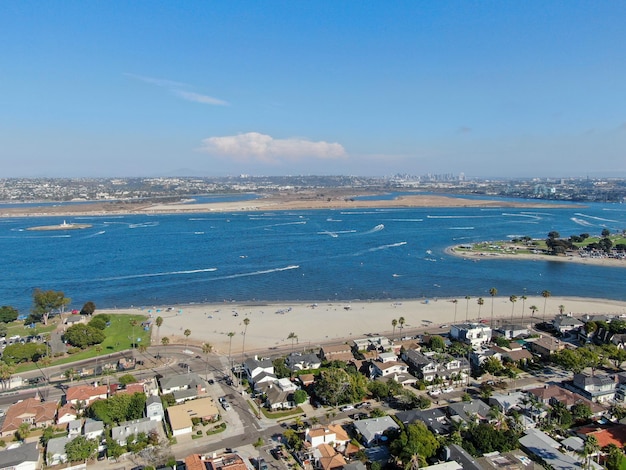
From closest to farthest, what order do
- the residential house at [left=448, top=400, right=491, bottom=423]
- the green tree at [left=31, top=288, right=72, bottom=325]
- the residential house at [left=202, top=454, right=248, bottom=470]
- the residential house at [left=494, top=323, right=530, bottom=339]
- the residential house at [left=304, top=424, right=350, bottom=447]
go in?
the residential house at [left=202, top=454, right=248, bottom=470] → the residential house at [left=304, top=424, right=350, bottom=447] → the residential house at [left=448, top=400, right=491, bottom=423] → the residential house at [left=494, top=323, right=530, bottom=339] → the green tree at [left=31, top=288, right=72, bottom=325]

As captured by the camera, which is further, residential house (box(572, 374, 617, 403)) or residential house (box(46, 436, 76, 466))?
residential house (box(572, 374, 617, 403))

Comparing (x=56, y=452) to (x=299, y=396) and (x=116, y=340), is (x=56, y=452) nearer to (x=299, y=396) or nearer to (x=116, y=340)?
(x=299, y=396)

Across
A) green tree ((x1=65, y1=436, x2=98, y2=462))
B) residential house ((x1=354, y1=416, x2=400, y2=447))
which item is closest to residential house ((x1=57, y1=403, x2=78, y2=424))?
green tree ((x1=65, y1=436, x2=98, y2=462))

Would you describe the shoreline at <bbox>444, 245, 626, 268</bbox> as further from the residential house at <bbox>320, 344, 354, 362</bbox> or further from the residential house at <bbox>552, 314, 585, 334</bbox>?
the residential house at <bbox>320, 344, 354, 362</bbox>

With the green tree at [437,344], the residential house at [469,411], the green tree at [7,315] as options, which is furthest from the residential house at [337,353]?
the green tree at [7,315]

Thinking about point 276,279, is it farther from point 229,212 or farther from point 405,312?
point 229,212

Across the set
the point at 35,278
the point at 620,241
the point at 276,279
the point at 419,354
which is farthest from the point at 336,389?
the point at 620,241

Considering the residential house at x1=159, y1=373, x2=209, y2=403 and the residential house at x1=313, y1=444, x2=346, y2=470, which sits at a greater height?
the residential house at x1=313, y1=444, x2=346, y2=470
